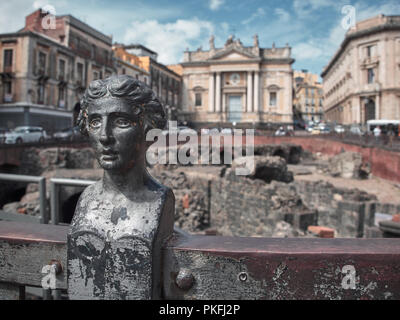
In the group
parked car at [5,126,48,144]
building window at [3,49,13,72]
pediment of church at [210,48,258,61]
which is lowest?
parked car at [5,126,48,144]

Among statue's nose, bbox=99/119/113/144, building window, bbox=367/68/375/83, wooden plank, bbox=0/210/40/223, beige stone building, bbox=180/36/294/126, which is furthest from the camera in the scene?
beige stone building, bbox=180/36/294/126

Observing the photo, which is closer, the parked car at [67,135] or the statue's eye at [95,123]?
the statue's eye at [95,123]

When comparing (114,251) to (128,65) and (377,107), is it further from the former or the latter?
(377,107)

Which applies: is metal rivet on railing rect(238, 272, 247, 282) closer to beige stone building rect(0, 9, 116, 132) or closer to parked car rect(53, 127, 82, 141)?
parked car rect(53, 127, 82, 141)

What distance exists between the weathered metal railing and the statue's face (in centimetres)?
41

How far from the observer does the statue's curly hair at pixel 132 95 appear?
4.82 ft

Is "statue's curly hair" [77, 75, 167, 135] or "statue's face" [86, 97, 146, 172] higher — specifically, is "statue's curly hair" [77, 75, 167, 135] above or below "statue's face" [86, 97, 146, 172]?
above

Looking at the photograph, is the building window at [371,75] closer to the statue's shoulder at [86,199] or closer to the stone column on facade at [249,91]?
the stone column on facade at [249,91]

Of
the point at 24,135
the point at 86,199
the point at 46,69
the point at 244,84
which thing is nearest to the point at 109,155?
the point at 86,199

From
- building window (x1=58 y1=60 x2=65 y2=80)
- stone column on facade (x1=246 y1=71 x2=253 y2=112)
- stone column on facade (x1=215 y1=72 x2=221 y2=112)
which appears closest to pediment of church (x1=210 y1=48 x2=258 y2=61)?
stone column on facade (x1=246 y1=71 x2=253 y2=112)

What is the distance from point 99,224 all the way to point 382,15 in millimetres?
44298

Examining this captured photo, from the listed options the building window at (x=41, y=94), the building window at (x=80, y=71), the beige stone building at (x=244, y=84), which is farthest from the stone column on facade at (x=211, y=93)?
the building window at (x=41, y=94)

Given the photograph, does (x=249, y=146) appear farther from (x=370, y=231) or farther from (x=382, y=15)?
(x=382, y=15)

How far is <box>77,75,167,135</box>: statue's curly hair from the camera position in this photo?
147 cm
